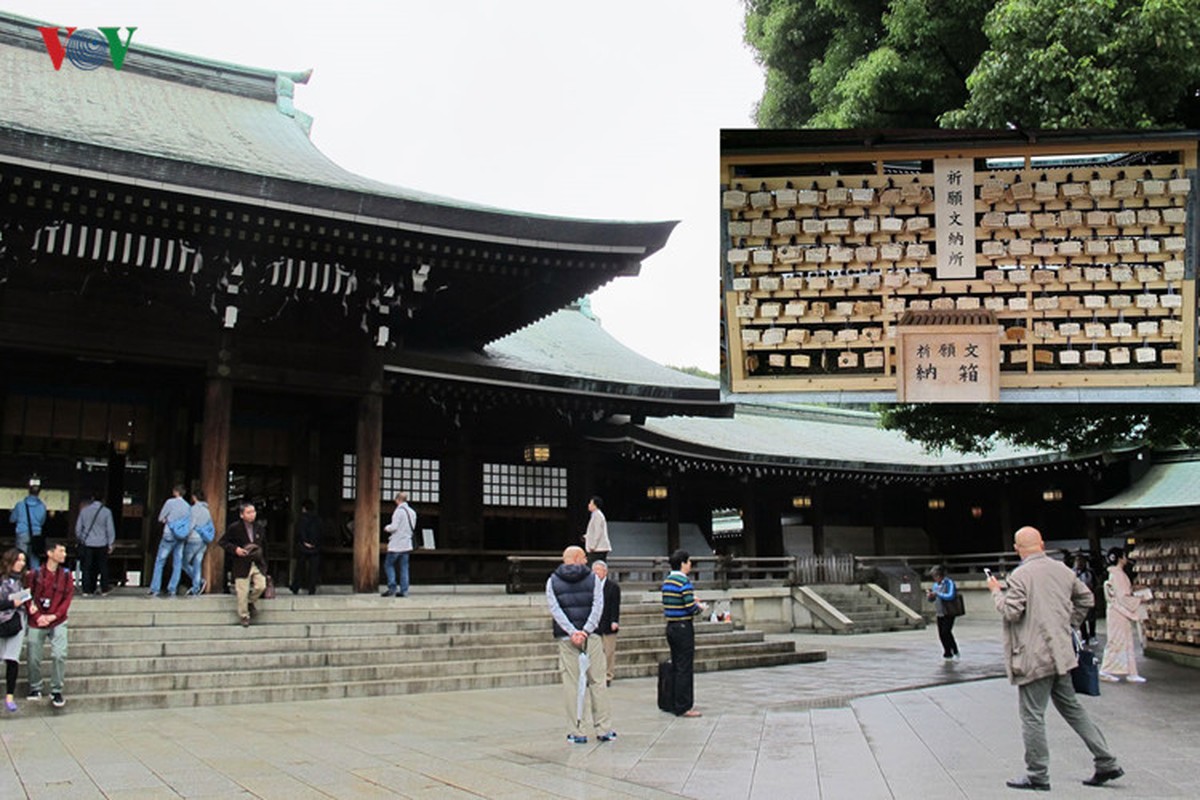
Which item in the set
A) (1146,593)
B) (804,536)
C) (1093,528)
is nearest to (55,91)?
(1146,593)

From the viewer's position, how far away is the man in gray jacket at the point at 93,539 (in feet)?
43.7

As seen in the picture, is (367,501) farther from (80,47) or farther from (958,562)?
(958,562)

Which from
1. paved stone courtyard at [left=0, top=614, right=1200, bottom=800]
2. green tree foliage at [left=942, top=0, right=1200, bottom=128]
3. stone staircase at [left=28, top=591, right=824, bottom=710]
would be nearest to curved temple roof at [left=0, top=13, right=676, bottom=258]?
stone staircase at [left=28, top=591, right=824, bottom=710]

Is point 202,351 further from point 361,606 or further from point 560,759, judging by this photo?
point 560,759

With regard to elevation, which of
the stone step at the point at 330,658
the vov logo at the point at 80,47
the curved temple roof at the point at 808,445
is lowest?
the stone step at the point at 330,658

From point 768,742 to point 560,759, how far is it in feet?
5.91

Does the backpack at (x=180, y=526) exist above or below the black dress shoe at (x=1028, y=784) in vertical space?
above

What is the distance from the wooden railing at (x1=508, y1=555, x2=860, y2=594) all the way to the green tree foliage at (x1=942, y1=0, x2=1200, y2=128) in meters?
12.7

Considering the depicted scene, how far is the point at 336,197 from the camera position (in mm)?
13188

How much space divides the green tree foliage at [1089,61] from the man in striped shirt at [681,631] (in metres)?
5.26

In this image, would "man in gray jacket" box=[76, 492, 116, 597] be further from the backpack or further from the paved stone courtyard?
the paved stone courtyard

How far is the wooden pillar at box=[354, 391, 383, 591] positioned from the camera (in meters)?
15.1

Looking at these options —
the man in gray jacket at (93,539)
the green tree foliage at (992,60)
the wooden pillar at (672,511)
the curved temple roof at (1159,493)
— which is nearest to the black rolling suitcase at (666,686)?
the green tree foliage at (992,60)

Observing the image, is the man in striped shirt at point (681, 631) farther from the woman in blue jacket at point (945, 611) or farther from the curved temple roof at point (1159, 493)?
the curved temple roof at point (1159, 493)
